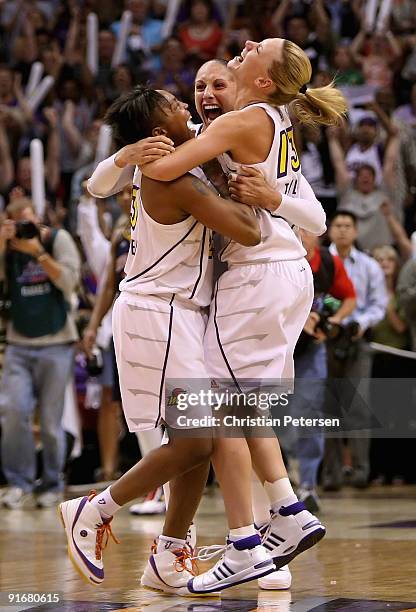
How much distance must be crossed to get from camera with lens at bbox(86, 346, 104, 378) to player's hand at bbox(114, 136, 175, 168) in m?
4.25

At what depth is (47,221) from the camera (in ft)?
35.1

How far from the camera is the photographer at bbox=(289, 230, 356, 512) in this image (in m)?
8.01

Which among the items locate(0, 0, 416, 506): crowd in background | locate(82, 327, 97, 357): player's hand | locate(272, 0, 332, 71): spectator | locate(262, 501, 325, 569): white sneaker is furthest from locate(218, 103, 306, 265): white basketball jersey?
locate(272, 0, 332, 71): spectator

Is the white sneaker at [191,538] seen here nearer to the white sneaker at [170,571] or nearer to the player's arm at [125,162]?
the white sneaker at [170,571]

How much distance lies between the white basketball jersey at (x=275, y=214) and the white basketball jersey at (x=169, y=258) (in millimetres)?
123

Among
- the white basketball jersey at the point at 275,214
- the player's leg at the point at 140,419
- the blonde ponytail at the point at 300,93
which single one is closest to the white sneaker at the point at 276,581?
the player's leg at the point at 140,419

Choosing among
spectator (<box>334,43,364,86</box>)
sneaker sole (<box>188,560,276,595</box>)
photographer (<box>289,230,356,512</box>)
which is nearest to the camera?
sneaker sole (<box>188,560,276,595</box>)

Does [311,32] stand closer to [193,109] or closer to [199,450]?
[193,109]

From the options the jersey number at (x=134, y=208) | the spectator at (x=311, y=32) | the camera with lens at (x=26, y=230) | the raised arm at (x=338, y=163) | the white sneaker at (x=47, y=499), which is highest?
the spectator at (x=311, y=32)

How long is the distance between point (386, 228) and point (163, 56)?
156 inches

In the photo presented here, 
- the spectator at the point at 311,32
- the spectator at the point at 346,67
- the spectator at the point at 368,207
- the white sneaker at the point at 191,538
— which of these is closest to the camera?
the white sneaker at the point at 191,538

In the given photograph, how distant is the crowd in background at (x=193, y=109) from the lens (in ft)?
33.8

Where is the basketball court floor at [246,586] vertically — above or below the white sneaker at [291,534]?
below

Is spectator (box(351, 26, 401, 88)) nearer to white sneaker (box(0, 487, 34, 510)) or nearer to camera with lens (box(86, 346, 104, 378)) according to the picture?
camera with lens (box(86, 346, 104, 378))
